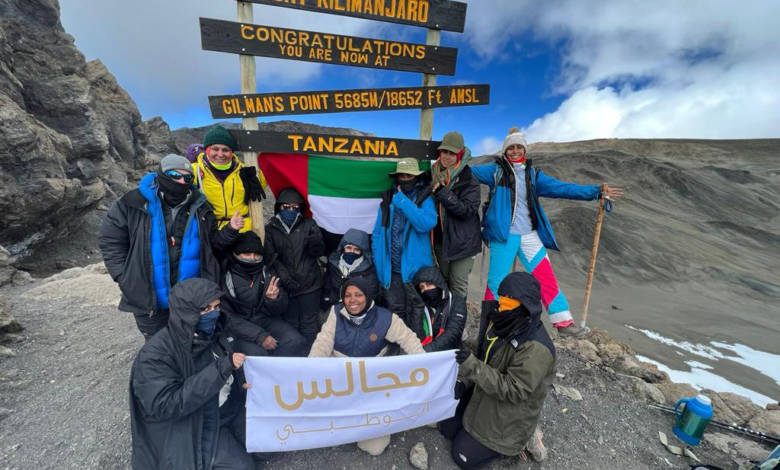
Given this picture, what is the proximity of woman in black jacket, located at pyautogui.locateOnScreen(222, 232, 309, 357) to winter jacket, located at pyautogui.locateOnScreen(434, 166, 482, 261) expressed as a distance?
2157 mm

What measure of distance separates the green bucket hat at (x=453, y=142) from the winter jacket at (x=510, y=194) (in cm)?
69

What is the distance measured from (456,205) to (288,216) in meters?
2.16

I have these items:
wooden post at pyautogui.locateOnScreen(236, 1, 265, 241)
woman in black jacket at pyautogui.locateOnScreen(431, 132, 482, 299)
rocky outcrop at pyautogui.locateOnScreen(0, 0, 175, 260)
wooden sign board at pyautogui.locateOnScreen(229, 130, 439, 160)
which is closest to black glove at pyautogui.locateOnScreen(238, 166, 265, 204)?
wooden post at pyautogui.locateOnScreen(236, 1, 265, 241)

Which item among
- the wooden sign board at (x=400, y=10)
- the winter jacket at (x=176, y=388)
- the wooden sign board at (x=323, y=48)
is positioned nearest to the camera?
the winter jacket at (x=176, y=388)

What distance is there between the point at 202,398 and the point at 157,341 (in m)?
0.60

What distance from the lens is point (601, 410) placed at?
172 inches

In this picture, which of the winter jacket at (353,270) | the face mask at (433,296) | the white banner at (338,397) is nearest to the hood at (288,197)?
the winter jacket at (353,270)

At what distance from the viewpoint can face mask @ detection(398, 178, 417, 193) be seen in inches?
170

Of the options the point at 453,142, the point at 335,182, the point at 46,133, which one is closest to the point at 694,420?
the point at 453,142

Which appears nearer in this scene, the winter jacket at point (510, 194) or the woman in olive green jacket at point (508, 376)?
the woman in olive green jacket at point (508, 376)

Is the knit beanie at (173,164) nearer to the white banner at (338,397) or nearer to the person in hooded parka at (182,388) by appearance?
the person in hooded parka at (182,388)

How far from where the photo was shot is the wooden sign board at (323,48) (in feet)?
12.3

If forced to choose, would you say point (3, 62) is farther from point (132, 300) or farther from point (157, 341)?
point (157, 341)

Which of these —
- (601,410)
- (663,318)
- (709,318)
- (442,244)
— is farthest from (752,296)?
(442,244)
